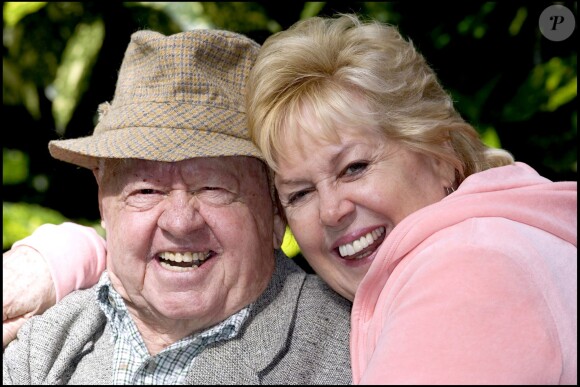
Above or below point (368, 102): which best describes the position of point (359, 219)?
below

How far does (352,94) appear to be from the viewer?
2289 mm

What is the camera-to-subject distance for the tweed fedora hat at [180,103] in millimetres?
2314

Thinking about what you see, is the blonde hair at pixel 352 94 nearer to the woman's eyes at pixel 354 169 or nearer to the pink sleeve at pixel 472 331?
the woman's eyes at pixel 354 169

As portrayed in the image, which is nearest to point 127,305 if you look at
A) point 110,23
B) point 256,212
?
point 256,212

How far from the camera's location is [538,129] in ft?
12.4

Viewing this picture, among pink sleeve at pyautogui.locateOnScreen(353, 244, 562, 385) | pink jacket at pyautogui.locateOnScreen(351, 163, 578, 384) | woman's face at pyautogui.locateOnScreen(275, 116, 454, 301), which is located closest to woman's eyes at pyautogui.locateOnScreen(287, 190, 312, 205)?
woman's face at pyautogui.locateOnScreen(275, 116, 454, 301)

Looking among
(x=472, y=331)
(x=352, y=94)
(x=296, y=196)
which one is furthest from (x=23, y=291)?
(x=472, y=331)

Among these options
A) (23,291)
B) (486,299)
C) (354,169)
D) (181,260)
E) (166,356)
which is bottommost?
(166,356)

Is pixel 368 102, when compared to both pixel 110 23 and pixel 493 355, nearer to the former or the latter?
pixel 493 355

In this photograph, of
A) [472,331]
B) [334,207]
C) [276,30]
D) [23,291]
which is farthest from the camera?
[276,30]

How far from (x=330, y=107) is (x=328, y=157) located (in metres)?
0.14

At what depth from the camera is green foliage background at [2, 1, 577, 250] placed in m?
3.64

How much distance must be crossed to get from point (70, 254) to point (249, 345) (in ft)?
2.26

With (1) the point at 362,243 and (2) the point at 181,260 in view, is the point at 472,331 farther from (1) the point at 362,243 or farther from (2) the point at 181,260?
(2) the point at 181,260
